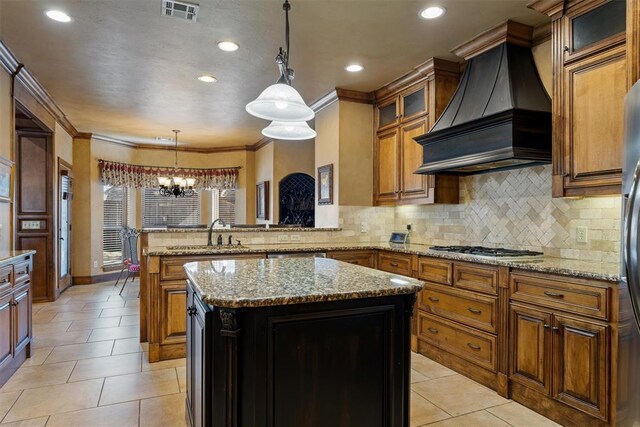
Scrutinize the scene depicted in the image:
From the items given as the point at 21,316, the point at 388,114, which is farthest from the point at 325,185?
the point at 21,316

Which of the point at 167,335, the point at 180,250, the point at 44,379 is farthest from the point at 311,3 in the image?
the point at 44,379

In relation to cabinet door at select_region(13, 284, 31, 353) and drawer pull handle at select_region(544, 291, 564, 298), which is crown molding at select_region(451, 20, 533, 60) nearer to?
drawer pull handle at select_region(544, 291, 564, 298)

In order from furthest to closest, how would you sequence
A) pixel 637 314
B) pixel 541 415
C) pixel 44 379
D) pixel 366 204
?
1. pixel 366 204
2. pixel 44 379
3. pixel 541 415
4. pixel 637 314

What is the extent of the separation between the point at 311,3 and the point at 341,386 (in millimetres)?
2440

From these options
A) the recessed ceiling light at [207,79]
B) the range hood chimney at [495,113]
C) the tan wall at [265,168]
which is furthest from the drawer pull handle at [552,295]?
the tan wall at [265,168]

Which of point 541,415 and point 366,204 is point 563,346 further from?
point 366,204

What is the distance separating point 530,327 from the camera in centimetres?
258

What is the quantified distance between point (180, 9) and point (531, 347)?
3284 millimetres

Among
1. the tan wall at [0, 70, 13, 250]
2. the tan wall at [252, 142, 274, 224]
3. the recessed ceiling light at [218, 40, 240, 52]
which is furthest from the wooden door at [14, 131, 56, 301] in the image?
the recessed ceiling light at [218, 40, 240, 52]

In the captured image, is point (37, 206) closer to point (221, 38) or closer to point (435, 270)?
point (221, 38)

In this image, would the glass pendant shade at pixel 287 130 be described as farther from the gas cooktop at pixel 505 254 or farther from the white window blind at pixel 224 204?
the white window blind at pixel 224 204

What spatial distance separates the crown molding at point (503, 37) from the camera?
10.2 ft

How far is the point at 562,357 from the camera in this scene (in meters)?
2.38

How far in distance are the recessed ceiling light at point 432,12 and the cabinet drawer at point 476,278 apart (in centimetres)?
187
